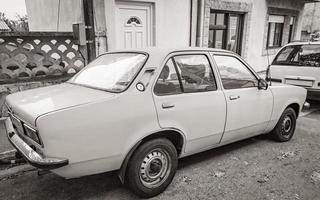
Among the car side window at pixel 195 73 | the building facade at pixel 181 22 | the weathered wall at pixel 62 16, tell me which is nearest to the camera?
the car side window at pixel 195 73

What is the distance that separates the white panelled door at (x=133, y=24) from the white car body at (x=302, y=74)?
141 inches

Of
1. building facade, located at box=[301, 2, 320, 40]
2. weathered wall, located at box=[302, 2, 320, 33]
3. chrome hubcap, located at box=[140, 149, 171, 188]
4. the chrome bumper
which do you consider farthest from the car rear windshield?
weathered wall, located at box=[302, 2, 320, 33]

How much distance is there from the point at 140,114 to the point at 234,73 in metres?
1.74

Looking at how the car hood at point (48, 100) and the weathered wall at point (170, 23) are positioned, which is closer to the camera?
the car hood at point (48, 100)

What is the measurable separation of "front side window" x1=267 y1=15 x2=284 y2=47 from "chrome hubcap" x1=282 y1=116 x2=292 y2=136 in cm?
877

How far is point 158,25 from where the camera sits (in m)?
7.55

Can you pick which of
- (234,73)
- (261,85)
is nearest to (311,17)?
(261,85)

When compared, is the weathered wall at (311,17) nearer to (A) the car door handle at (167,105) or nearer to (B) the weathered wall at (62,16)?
(B) the weathered wall at (62,16)

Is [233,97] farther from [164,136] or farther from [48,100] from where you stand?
[48,100]

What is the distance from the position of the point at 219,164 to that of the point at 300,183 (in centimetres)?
101

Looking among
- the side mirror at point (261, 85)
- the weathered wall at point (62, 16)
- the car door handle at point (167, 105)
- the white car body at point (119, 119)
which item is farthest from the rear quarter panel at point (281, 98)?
the weathered wall at point (62, 16)

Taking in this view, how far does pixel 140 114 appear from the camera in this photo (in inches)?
103

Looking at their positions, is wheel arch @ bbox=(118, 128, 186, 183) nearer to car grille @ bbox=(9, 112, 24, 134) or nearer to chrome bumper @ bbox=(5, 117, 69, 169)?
chrome bumper @ bbox=(5, 117, 69, 169)

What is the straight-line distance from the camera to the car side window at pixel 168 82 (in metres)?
2.84
